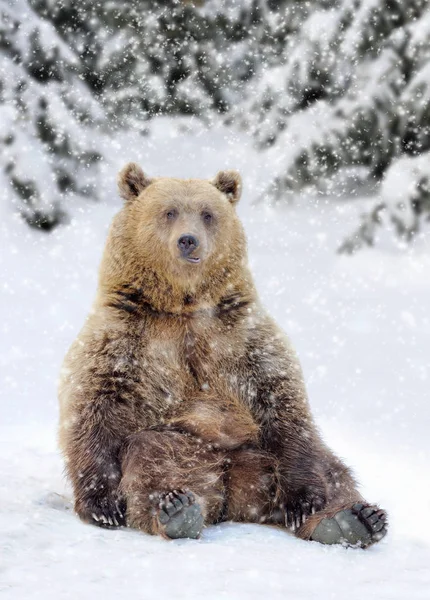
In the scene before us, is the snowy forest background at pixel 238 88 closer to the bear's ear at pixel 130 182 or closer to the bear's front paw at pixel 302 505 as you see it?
the bear's ear at pixel 130 182

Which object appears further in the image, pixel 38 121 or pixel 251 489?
pixel 38 121

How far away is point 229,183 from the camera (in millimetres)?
4746

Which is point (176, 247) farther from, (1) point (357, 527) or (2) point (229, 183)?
(1) point (357, 527)

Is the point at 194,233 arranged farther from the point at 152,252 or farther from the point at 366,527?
the point at 366,527

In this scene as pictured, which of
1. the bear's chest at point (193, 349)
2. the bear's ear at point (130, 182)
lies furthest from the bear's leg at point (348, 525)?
the bear's ear at point (130, 182)

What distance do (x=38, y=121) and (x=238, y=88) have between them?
3995 millimetres

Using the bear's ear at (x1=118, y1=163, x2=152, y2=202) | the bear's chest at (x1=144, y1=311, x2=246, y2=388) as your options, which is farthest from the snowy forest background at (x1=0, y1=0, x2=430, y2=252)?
the bear's chest at (x1=144, y1=311, x2=246, y2=388)

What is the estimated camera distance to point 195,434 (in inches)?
159

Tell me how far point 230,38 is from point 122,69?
1.81 meters

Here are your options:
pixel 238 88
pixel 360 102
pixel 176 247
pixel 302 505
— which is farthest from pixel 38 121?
pixel 302 505

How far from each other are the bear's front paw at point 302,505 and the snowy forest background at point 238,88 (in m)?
5.01

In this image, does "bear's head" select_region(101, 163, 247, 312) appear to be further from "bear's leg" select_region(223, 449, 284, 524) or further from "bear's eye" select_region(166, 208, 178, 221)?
"bear's leg" select_region(223, 449, 284, 524)

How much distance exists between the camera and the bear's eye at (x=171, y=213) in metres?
4.34

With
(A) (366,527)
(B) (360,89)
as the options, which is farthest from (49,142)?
(A) (366,527)
